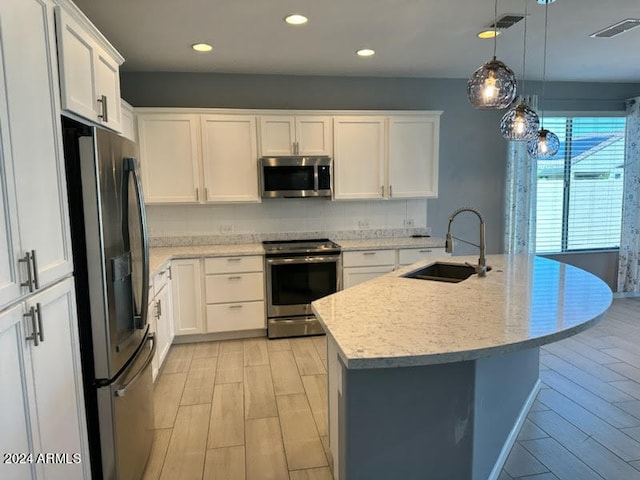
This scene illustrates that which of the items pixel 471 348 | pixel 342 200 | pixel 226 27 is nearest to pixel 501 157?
pixel 342 200

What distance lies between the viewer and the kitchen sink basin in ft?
9.49

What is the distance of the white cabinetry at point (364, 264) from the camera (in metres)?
4.32

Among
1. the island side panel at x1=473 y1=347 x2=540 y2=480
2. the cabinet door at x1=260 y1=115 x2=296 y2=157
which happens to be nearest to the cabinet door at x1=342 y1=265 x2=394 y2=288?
the cabinet door at x1=260 y1=115 x2=296 y2=157

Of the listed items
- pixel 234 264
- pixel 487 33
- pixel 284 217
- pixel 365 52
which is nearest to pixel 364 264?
pixel 284 217

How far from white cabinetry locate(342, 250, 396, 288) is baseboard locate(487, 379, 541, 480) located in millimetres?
1784

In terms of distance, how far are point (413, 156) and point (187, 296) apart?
8.94 ft

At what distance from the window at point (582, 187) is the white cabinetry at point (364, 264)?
236 centimetres

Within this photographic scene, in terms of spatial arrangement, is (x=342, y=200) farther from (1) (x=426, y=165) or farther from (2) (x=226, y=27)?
(2) (x=226, y=27)

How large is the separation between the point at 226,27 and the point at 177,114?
1.22 meters

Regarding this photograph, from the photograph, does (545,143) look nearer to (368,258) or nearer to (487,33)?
(487,33)

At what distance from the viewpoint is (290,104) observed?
15.1 feet

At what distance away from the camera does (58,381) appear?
1.58 meters

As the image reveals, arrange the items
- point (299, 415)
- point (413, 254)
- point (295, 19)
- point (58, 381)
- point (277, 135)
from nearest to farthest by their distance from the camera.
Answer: point (58, 381) < point (299, 415) < point (295, 19) < point (277, 135) < point (413, 254)

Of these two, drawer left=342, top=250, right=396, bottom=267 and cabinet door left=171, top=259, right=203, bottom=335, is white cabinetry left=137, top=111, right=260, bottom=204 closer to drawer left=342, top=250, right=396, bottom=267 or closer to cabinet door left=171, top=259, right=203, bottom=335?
cabinet door left=171, top=259, right=203, bottom=335
